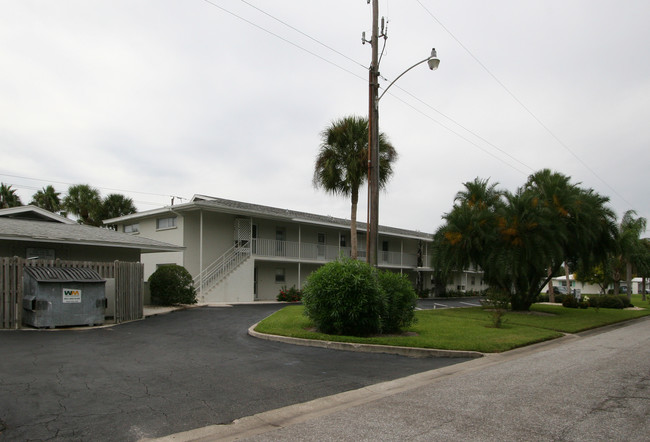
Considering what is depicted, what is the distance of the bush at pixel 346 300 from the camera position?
1270 centimetres

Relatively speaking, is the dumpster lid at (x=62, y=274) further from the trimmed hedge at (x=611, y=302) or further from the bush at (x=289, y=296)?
the trimmed hedge at (x=611, y=302)

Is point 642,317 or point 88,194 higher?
Result: point 88,194

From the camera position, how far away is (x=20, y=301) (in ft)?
42.7

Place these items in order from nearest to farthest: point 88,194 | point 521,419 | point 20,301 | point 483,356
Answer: point 521,419 < point 483,356 < point 20,301 < point 88,194

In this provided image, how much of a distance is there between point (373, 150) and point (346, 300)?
15.2 feet

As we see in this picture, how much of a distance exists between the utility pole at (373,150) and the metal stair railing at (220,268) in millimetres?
13210

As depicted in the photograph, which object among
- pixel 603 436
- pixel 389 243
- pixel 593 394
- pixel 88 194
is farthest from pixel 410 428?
pixel 88 194

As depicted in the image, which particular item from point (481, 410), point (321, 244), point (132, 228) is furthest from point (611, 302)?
point (481, 410)

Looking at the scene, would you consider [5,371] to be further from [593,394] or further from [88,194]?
[88,194]

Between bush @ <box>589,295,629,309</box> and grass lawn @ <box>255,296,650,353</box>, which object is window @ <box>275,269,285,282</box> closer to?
grass lawn @ <box>255,296,650,353</box>

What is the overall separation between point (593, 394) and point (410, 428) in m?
3.38

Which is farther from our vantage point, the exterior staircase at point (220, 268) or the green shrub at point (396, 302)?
the exterior staircase at point (220, 268)

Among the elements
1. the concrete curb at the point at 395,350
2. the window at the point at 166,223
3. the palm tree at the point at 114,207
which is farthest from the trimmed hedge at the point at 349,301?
the palm tree at the point at 114,207

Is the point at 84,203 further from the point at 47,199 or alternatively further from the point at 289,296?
the point at 289,296
